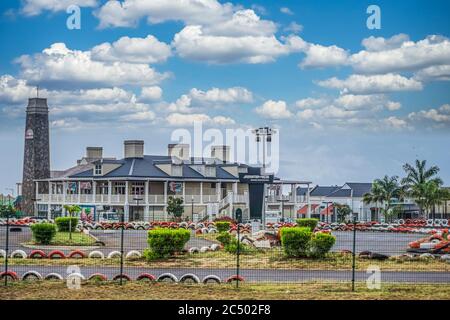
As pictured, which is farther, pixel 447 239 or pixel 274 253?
pixel 447 239

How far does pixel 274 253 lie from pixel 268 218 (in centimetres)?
3409

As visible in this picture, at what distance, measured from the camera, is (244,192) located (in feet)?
254

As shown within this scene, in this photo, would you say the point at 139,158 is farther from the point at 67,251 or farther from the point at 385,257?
the point at 385,257

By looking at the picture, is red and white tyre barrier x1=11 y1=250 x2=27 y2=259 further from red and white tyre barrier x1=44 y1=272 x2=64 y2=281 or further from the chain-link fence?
red and white tyre barrier x1=44 y1=272 x2=64 y2=281

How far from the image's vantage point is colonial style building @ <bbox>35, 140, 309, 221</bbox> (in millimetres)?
72812

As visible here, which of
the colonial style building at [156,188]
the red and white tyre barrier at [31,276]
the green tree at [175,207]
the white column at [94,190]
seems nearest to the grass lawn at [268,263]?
the red and white tyre barrier at [31,276]

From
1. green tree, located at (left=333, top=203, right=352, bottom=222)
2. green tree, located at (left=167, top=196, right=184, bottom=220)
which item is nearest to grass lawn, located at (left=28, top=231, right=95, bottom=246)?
green tree, located at (left=167, top=196, right=184, bottom=220)

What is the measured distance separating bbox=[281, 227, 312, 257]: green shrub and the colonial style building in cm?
3732

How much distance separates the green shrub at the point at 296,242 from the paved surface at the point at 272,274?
4.22 meters

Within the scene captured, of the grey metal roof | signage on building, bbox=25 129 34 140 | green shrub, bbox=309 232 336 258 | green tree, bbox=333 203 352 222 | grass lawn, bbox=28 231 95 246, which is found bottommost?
grass lawn, bbox=28 231 95 246

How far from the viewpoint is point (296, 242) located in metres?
30.8
